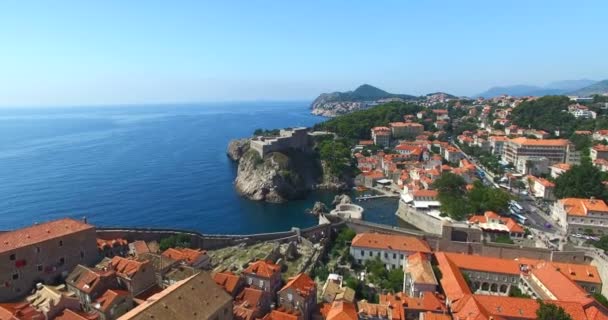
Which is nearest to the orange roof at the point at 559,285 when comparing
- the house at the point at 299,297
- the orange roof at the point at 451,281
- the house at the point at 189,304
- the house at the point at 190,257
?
the orange roof at the point at 451,281

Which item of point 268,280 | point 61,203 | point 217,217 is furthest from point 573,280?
point 61,203

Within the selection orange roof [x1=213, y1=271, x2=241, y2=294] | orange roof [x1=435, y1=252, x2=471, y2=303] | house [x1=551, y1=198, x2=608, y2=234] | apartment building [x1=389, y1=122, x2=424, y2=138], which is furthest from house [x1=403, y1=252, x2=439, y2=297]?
apartment building [x1=389, y1=122, x2=424, y2=138]

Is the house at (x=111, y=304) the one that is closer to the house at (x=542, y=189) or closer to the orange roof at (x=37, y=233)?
the orange roof at (x=37, y=233)

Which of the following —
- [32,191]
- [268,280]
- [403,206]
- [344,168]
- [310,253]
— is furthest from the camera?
[344,168]

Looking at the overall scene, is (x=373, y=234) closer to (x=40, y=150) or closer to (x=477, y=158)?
(x=477, y=158)

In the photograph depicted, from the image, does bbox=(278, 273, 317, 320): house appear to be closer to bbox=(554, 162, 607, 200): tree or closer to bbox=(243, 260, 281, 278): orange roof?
bbox=(243, 260, 281, 278): orange roof

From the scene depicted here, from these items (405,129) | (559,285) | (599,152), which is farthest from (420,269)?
(405,129)
